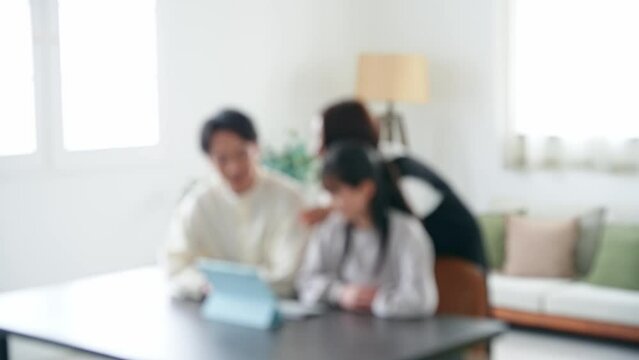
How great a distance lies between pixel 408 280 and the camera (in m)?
2.76

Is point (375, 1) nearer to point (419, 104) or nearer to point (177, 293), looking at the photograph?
point (419, 104)

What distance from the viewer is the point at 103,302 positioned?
10.3 feet

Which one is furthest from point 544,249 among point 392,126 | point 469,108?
point 392,126

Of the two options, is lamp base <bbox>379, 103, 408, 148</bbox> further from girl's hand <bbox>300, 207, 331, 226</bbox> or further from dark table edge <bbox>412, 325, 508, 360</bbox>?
dark table edge <bbox>412, 325, 508, 360</bbox>

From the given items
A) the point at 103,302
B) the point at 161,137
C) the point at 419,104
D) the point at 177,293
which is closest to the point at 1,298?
the point at 103,302

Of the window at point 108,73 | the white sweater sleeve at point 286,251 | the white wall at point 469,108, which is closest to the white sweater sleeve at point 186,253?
the white sweater sleeve at point 286,251

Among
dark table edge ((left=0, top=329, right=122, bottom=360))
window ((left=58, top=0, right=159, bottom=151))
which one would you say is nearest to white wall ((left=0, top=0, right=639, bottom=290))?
window ((left=58, top=0, right=159, bottom=151))

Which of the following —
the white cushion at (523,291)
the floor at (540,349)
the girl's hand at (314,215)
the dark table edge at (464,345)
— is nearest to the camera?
the dark table edge at (464,345)

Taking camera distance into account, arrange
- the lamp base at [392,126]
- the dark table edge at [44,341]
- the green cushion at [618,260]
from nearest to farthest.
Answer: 1. the dark table edge at [44,341]
2. the green cushion at [618,260]
3. the lamp base at [392,126]

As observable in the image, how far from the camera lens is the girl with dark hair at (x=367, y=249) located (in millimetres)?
2748

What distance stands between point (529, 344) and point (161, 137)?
2278mm

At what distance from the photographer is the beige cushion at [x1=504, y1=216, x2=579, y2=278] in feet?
18.1

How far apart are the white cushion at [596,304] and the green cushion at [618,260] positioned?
1.7 inches

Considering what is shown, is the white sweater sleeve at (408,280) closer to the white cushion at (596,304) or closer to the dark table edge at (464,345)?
the dark table edge at (464,345)
